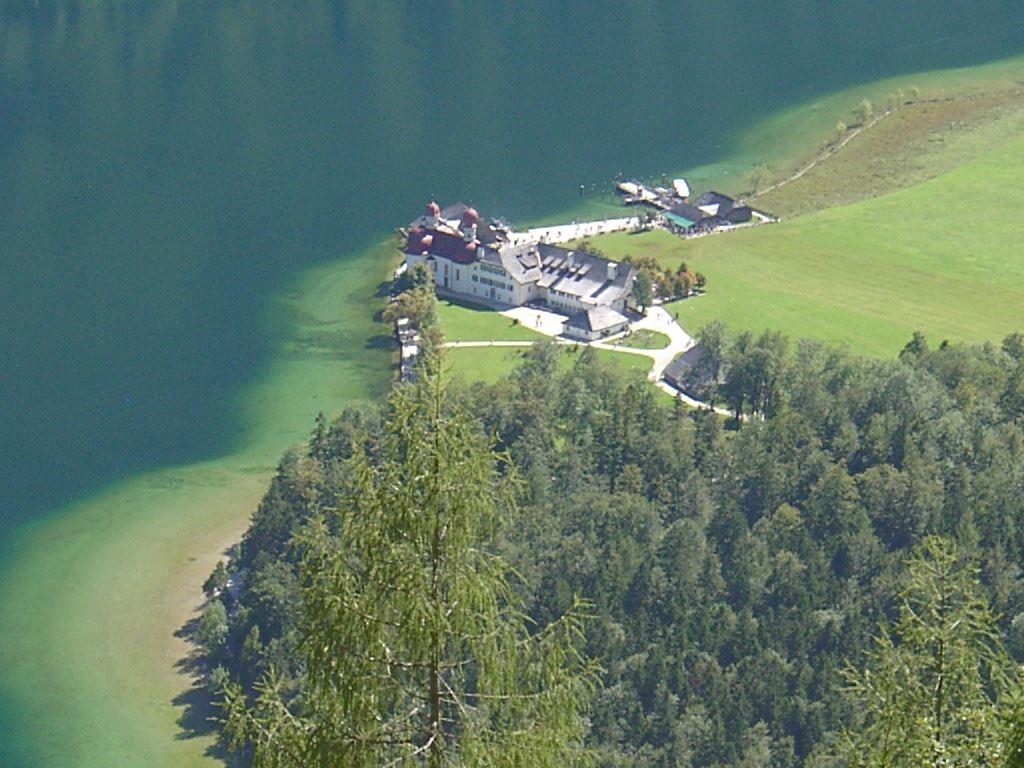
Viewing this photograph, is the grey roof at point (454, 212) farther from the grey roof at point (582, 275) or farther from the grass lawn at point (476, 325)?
the grass lawn at point (476, 325)

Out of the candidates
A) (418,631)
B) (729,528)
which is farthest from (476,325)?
(418,631)

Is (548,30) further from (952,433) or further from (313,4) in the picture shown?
(952,433)

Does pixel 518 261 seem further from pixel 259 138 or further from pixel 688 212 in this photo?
pixel 259 138

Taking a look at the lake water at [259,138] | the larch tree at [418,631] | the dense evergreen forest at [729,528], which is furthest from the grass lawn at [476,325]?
the larch tree at [418,631]

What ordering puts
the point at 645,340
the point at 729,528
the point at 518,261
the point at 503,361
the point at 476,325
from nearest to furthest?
the point at 729,528, the point at 503,361, the point at 645,340, the point at 476,325, the point at 518,261

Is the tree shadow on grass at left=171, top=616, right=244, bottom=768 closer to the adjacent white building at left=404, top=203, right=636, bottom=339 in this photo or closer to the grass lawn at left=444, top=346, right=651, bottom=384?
the grass lawn at left=444, top=346, right=651, bottom=384
